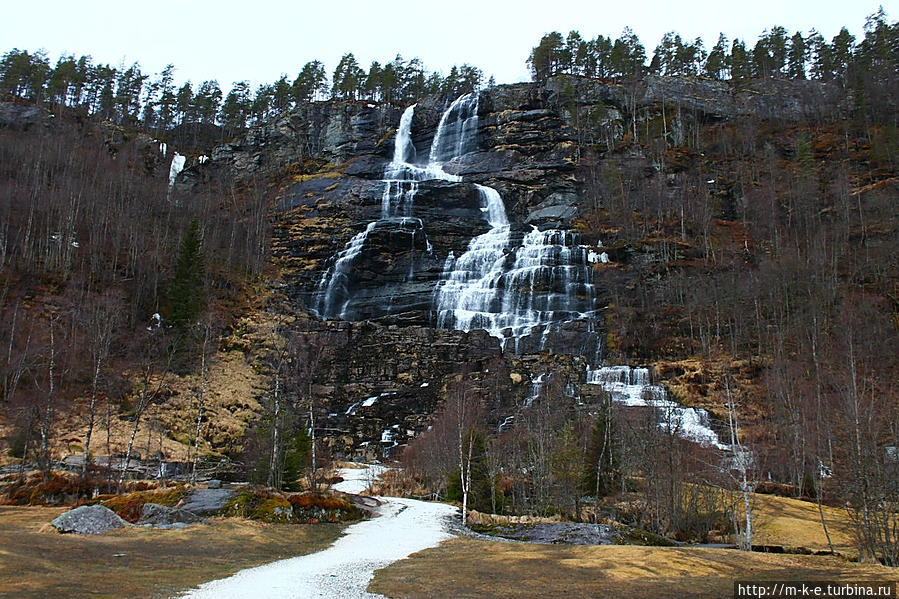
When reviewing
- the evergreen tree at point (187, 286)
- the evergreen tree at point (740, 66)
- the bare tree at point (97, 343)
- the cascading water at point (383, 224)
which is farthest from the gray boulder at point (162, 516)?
the evergreen tree at point (740, 66)

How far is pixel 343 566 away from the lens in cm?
1480

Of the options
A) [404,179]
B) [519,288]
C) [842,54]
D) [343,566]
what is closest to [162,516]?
[343,566]

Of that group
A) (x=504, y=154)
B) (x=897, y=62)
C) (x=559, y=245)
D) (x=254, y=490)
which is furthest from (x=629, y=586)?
(x=897, y=62)

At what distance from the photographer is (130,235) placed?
64.7 meters

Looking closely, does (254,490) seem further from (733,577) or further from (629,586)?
(733,577)

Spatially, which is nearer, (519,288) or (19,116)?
(519,288)

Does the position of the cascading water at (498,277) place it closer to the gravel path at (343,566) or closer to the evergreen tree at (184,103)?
the gravel path at (343,566)

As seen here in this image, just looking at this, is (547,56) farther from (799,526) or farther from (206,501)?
(206,501)

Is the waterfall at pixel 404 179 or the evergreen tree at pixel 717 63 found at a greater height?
the evergreen tree at pixel 717 63

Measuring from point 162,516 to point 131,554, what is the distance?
561 cm

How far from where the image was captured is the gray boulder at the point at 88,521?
55.6 ft

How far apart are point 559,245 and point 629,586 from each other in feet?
185

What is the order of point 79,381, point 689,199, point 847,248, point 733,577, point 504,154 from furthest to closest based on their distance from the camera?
point 504,154 → point 689,199 → point 847,248 → point 79,381 → point 733,577

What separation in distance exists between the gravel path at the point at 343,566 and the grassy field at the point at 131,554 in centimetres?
68
